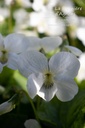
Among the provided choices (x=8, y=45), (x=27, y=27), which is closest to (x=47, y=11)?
(x=27, y=27)

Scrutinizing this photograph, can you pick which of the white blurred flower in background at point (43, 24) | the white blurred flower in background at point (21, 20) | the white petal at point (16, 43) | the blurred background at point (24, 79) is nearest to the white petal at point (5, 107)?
the blurred background at point (24, 79)

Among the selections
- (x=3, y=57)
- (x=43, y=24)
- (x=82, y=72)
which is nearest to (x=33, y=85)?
(x=3, y=57)

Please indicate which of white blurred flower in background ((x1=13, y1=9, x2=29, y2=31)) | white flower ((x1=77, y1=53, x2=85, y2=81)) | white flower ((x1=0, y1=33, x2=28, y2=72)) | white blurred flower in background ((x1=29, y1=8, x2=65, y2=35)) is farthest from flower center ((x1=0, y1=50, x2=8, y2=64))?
white blurred flower in background ((x1=13, y1=9, x2=29, y2=31))

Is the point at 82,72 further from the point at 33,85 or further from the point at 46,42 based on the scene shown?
the point at 33,85

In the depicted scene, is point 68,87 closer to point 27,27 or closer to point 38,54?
point 38,54

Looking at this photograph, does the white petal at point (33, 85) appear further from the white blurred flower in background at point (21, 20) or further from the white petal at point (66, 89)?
the white blurred flower in background at point (21, 20)

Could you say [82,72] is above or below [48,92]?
below
